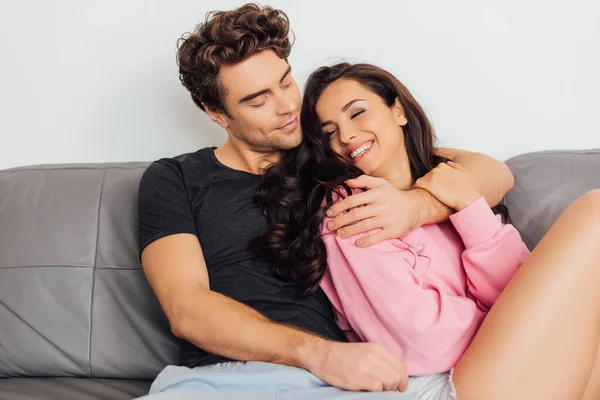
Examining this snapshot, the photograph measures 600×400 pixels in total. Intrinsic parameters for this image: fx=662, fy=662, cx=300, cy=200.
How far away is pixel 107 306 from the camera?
6.30ft

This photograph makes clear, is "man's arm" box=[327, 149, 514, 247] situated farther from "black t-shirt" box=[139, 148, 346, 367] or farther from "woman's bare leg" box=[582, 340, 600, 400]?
"woman's bare leg" box=[582, 340, 600, 400]

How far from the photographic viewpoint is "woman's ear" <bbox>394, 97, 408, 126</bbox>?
189cm

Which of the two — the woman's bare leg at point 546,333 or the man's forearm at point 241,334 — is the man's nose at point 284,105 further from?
the woman's bare leg at point 546,333

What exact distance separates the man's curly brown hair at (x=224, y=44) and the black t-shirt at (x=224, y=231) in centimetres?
24

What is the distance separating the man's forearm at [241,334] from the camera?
145 centimetres

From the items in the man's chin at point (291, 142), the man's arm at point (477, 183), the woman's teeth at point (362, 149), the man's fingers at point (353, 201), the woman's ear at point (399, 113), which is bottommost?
the man's arm at point (477, 183)

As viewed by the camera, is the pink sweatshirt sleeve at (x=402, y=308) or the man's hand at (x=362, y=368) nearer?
the man's hand at (x=362, y=368)

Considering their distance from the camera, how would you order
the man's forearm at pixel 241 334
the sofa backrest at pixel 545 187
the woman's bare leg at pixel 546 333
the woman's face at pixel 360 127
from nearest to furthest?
the woman's bare leg at pixel 546 333 → the man's forearm at pixel 241 334 → the woman's face at pixel 360 127 → the sofa backrest at pixel 545 187

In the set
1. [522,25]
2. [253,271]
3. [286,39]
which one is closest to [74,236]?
[253,271]

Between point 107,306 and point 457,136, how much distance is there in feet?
4.16

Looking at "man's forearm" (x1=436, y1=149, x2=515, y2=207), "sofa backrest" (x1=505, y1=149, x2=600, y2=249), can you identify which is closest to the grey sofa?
"sofa backrest" (x1=505, y1=149, x2=600, y2=249)

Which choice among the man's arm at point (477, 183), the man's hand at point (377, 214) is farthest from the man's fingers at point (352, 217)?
the man's arm at point (477, 183)

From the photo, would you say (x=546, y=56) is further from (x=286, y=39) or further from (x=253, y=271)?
(x=253, y=271)

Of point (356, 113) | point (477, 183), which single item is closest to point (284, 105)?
point (356, 113)
